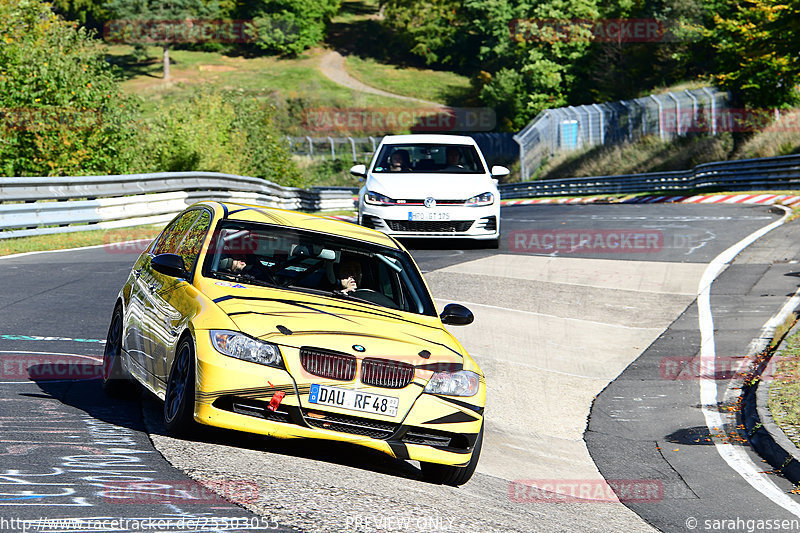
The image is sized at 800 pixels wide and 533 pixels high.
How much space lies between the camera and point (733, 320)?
13.8 meters

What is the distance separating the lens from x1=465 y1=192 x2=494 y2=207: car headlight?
57.1 ft

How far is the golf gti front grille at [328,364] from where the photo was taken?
644cm

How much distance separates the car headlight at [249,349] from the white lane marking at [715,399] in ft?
12.1

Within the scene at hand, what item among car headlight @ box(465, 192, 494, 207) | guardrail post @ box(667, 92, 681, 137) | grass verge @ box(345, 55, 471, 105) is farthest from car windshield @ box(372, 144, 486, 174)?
grass verge @ box(345, 55, 471, 105)

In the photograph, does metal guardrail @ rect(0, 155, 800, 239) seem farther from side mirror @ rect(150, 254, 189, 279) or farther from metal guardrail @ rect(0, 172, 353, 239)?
side mirror @ rect(150, 254, 189, 279)

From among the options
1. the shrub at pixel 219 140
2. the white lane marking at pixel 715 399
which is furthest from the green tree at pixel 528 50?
the white lane marking at pixel 715 399

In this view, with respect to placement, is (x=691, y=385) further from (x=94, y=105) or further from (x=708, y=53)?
(x=708, y=53)

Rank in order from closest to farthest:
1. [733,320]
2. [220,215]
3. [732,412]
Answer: [220,215] < [732,412] < [733,320]

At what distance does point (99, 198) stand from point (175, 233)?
44.4 ft

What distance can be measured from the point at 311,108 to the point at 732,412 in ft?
281

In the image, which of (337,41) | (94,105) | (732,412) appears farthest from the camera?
(337,41)

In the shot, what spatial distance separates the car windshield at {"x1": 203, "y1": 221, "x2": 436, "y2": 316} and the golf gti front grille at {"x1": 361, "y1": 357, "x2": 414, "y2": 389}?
3.61ft

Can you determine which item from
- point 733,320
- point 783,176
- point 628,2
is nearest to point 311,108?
point 628,2

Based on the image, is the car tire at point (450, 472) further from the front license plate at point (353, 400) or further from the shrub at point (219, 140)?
the shrub at point (219, 140)
